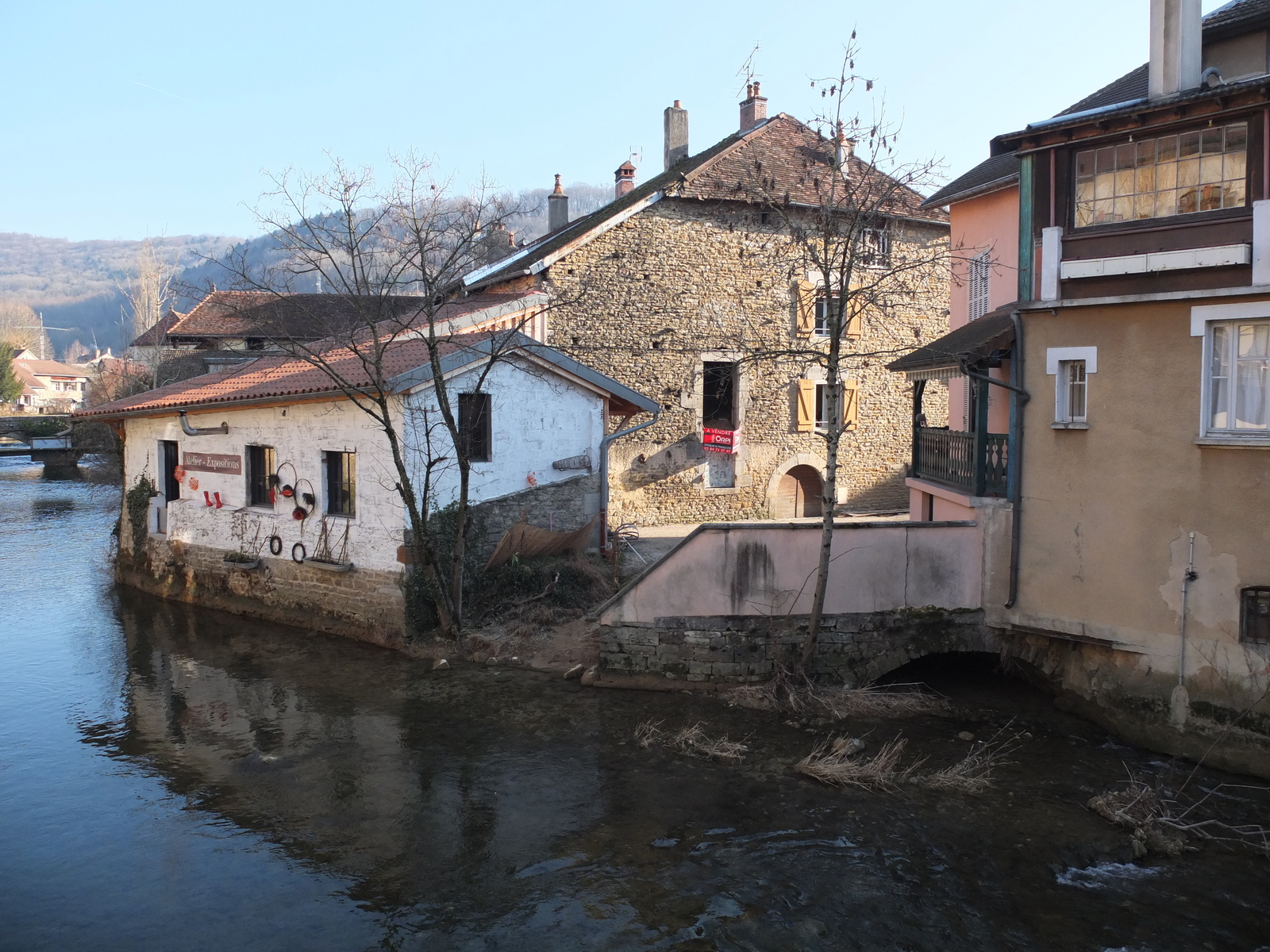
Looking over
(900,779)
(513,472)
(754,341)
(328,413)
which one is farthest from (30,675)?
(754,341)

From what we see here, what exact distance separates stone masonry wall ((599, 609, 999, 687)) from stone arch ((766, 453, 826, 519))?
10735 mm

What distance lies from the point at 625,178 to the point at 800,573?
715 inches

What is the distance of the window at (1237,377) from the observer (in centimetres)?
855

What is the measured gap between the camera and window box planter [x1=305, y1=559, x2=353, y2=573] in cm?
1322

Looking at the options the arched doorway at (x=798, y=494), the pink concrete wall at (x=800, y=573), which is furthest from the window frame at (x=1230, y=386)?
the arched doorway at (x=798, y=494)

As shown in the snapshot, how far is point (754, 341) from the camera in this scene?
66.8 feet

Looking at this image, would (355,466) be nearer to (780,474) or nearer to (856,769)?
(856,769)

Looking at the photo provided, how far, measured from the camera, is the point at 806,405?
21281 mm

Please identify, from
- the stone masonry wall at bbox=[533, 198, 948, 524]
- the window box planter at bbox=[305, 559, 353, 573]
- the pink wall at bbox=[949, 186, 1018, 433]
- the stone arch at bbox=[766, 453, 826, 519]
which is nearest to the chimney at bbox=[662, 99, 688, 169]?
the stone masonry wall at bbox=[533, 198, 948, 524]

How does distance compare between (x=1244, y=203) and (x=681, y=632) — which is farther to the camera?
(x=681, y=632)

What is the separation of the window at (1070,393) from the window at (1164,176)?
57.8 inches

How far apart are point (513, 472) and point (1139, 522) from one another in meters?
8.02

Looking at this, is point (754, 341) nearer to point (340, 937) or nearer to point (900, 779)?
point (900, 779)

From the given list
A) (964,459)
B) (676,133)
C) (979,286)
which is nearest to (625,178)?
(676,133)
